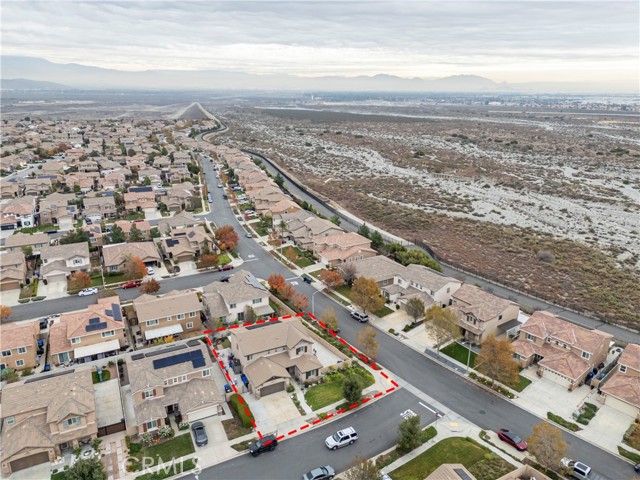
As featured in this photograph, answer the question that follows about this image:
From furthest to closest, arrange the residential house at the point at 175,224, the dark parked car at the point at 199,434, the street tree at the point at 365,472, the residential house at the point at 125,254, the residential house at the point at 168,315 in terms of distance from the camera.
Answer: the residential house at the point at 175,224 < the residential house at the point at 125,254 < the residential house at the point at 168,315 < the dark parked car at the point at 199,434 < the street tree at the point at 365,472

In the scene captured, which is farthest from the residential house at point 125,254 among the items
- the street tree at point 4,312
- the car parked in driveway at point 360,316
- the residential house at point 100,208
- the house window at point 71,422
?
the house window at point 71,422

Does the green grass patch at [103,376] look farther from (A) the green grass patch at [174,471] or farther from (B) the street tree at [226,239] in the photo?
(B) the street tree at [226,239]

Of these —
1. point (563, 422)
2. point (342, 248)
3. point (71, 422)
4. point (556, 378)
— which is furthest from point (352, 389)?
point (342, 248)

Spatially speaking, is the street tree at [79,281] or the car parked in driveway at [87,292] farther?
the street tree at [79,281]

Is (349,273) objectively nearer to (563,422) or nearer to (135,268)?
(135,268)

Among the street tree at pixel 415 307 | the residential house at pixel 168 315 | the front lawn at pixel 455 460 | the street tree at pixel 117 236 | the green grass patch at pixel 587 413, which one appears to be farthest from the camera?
the street tree at pixel 117 236

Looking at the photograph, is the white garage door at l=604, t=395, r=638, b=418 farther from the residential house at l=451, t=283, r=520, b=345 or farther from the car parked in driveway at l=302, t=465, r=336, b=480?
the car parked in driveway at l=302, t=465, r=336, b=480
